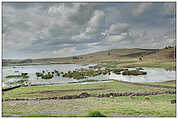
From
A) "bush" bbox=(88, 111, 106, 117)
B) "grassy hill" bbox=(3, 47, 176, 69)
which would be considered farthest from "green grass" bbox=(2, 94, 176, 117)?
"grassy hill" bbox=(3, 47, 176, 69)

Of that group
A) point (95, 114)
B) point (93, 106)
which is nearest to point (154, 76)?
point (93, 106)

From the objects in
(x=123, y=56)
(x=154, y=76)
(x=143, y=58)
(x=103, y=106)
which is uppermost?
(x=123, y=56)

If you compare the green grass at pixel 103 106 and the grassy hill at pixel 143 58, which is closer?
the green grass at pixel 103 106

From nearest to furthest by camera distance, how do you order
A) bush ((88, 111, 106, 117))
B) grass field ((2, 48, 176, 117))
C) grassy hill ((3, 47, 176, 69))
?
bush ((88, 111, 106, 117)), grass field ((2, 48, 176, 117)), grassy hill ((3, 47, 176, 69))

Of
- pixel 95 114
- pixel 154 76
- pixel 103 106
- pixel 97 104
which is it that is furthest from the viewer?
pixel 154 76

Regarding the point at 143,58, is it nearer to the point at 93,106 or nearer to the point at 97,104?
the point at 97,104

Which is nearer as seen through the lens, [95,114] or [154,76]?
[95,114]

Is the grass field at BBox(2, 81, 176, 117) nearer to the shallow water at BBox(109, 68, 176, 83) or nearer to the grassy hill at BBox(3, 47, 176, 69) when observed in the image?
the shallow water at BBox(109, 68, 176, 83)

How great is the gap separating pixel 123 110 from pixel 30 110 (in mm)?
3022

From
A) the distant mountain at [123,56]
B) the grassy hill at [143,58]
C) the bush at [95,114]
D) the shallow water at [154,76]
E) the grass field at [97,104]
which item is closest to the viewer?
the bush at [95,114]

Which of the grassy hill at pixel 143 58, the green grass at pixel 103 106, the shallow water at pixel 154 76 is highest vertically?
the grassy hill at pixel 143 58

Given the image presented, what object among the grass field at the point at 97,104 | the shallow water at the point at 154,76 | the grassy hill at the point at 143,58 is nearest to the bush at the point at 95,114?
the grass field at the point at 97,104

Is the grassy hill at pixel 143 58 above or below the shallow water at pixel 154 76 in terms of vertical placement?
above

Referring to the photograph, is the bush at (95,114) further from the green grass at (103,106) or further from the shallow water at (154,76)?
the shallow water at (154,76)
